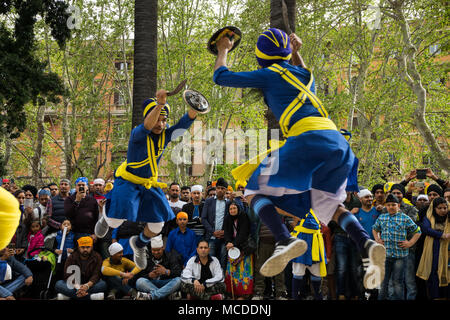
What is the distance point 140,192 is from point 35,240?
14.8 ft

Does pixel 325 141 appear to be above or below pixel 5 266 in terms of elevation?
above

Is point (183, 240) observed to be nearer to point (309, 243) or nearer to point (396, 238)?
point (309, 243)

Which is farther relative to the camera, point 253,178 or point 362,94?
point 362,94

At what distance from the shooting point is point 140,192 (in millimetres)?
6500

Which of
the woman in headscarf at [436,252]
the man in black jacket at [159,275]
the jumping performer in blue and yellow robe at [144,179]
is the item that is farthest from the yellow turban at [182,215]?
the woman in headscarf at [436,252]

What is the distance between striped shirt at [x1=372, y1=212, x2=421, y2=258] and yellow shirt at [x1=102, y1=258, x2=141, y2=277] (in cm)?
456

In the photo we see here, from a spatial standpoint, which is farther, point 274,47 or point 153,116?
point 153,116

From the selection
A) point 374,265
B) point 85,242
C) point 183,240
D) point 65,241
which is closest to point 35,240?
point 65,241

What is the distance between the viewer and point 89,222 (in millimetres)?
9875

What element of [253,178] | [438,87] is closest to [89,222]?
[253,178]

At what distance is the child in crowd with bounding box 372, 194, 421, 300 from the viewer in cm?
893

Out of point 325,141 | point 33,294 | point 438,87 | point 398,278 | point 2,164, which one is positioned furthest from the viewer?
point 438,87

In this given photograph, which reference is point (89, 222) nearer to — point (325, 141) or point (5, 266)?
point (5, 266)

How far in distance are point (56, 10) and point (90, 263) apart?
23.9ft
